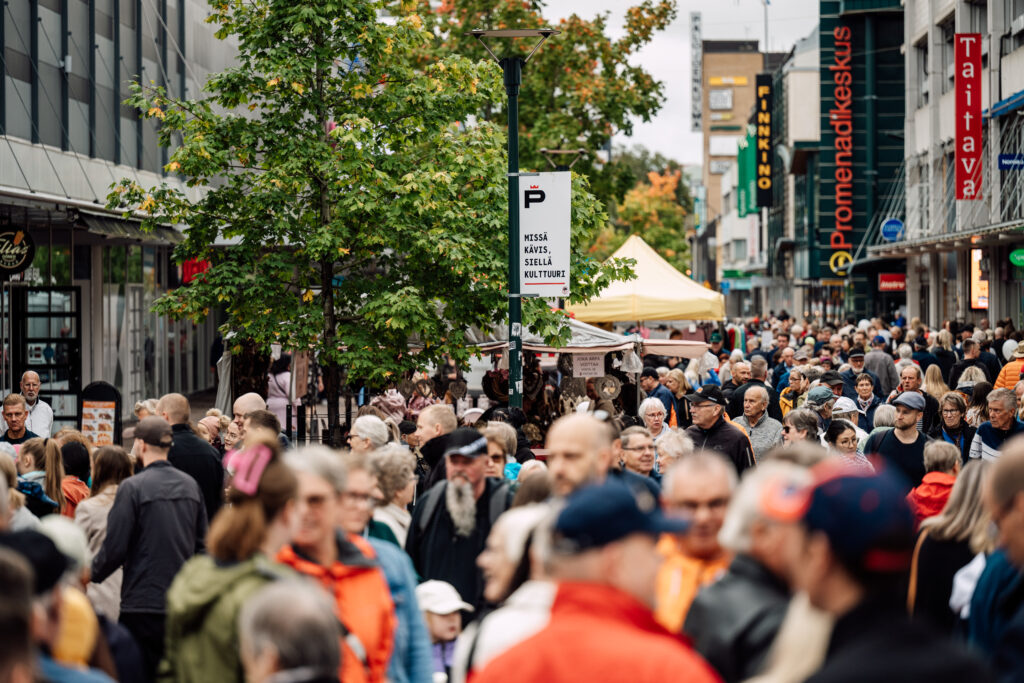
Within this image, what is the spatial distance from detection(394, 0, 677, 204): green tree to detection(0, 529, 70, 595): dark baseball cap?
24.5m

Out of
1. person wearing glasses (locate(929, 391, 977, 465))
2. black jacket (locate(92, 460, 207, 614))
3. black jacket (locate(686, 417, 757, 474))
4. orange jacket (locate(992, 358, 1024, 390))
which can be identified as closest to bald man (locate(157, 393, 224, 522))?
black jacket (locate(92, 460, 207, 614))

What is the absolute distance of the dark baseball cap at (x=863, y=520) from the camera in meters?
2.82

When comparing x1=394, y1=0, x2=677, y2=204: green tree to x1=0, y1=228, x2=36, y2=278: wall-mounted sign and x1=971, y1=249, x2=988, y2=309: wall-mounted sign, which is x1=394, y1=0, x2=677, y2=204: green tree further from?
x1=0, y1=228, x2=36, y2=278: wall-mounted sign

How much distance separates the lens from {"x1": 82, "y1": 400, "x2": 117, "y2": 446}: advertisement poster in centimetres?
1353

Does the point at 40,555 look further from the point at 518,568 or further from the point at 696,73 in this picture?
the point at 696,73

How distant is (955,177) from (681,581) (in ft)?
91.9

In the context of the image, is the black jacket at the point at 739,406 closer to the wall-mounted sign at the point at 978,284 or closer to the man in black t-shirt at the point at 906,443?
the man in black t-shirt at the point at 906,443

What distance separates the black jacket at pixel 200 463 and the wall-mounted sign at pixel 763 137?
65.3 metres

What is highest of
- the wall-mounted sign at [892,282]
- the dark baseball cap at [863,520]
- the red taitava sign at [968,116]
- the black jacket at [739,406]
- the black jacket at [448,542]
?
the red taitava sign at [968,116]

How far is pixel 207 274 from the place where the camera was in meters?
14.5

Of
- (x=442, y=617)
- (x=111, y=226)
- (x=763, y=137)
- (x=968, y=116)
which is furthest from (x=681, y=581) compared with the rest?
(x=763, y=137)

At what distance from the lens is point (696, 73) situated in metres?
156

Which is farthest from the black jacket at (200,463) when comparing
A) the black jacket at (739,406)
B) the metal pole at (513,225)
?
the black jacket at (739,406)

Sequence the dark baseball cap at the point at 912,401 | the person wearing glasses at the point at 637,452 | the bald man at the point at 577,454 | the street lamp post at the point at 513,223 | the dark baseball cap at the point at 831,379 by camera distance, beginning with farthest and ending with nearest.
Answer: the dark baseball cap at the point at 831,379
the street lamp post at the point at 513,223
the dark baseball cap at the point at 912,401
the person wearing glasses at the point at 637,452
the bald man at the point at 577,454
